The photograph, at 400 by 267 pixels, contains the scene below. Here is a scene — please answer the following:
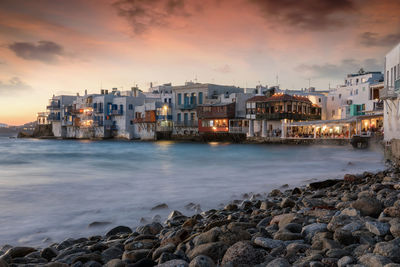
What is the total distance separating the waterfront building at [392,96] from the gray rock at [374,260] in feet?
64.4

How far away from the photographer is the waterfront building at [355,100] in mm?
48719

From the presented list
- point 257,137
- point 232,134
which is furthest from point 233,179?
point 232,134

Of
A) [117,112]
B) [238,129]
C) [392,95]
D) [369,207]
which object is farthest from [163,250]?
[117,112]

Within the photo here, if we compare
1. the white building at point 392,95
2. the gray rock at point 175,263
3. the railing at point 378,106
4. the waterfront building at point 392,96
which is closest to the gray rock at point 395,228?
the gray rock at point 175,263

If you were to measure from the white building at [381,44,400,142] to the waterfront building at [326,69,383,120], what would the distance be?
1799cm

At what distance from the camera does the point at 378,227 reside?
180 inches

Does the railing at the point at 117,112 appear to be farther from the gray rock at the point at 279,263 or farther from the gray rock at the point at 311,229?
the gray rock at the point at 279,263

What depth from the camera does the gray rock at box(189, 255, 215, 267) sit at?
391cm

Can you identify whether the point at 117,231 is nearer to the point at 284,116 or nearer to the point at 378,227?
the point at 378,227

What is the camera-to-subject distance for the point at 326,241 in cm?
432

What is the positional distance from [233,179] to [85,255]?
1423cm

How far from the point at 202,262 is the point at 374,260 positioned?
6.12 ft

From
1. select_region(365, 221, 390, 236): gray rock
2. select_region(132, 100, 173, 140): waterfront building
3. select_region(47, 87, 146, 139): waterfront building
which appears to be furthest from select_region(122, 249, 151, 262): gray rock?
select_region(47, 87, 146, 139): waterfront building

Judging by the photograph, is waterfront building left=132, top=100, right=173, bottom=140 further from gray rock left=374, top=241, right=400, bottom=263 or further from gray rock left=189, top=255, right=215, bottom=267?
gray rock left=374, top=241, right=400, bottom=263
